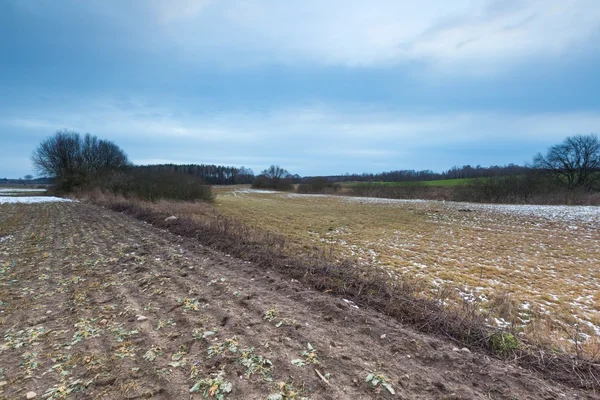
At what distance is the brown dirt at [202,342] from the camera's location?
2576 mm

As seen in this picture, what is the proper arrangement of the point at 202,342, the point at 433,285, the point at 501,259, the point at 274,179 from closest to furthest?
the point at 202,342 < the point at 433,285 < the point at 501,259 < the point at 274,179

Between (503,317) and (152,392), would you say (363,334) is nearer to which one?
(152,392)

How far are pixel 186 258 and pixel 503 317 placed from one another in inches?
280

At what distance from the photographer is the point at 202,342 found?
3242 millimetres

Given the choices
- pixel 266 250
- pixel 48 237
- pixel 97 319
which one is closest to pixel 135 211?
pixel 48 237

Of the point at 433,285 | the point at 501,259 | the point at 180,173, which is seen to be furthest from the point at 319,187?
the point at 433,285

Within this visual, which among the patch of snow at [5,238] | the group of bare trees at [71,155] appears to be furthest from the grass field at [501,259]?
the group of bare trees at [71,155]

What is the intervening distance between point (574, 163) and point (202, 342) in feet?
193

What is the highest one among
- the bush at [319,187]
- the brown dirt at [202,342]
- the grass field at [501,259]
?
the bush at [319,187]

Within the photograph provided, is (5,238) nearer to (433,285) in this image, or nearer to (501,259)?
(433,285)

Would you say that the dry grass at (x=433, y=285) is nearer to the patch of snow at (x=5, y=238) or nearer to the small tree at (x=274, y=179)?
the patch of snow at (x=5, y=238)

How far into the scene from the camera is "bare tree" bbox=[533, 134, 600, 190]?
40.2 meters

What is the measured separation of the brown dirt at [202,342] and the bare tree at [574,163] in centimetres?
5179

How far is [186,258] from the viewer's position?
6.94m
